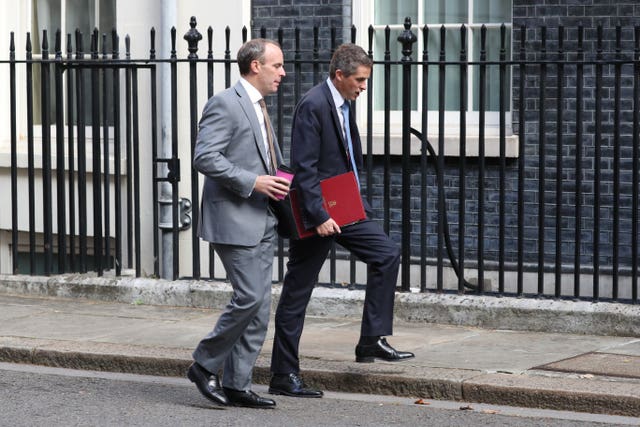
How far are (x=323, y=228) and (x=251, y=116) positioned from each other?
0.72 metres

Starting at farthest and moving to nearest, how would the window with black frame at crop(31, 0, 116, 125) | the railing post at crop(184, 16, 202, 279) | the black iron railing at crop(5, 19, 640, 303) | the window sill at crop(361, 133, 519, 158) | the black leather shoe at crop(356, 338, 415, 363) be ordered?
the window with black frame at crop(31, 0, 116, 125) → the window sill at crop(361, 133, 519, 158) → the railing post at crop(184, 16, 202, 279) → the black iron railing at crop(5, 19, 640, 303) → the black leather shoe at crop(356, 338, 415, 363)

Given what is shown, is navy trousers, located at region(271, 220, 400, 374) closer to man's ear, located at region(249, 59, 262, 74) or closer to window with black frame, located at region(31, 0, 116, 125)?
man's ear, located at region(249, 59, 262, 74)

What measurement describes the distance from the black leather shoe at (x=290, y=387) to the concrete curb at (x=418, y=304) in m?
2.08

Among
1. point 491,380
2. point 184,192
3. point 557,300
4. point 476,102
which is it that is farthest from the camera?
point 184,192

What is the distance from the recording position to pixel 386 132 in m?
9.42

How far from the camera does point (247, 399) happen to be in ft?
22.6

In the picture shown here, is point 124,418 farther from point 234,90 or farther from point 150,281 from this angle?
point 150,281

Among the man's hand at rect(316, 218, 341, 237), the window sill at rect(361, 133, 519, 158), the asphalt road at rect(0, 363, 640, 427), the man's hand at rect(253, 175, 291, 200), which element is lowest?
the asphalt road at rect(0, 363, 640, 427)

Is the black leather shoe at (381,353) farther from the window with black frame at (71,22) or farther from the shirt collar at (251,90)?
the window with black frame at (71,22)

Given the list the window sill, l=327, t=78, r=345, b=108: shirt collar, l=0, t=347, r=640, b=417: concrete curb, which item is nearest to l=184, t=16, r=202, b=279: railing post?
the window sill

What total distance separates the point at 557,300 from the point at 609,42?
1.95 metres

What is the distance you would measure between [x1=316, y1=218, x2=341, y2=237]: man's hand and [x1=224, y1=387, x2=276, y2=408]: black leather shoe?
872 mm

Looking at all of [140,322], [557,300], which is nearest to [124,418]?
[140,322]

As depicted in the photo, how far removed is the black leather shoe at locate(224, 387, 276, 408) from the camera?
6.89m
